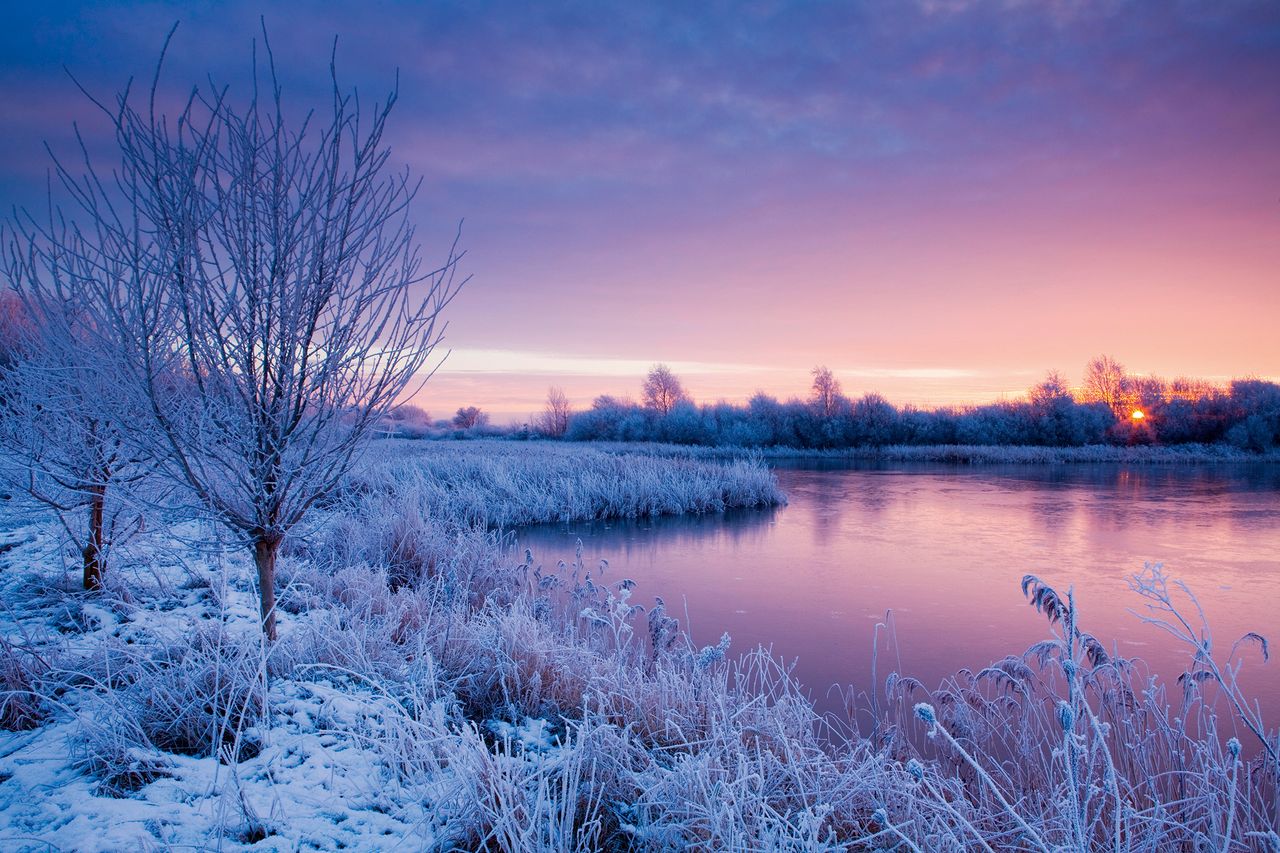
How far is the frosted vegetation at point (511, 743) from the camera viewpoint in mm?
2568

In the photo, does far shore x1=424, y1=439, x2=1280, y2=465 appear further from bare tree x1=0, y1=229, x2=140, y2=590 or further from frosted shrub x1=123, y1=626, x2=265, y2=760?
frosted shrub x1=123, y1=626, x2=265, y2=760

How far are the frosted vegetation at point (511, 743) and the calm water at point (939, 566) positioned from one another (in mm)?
1063

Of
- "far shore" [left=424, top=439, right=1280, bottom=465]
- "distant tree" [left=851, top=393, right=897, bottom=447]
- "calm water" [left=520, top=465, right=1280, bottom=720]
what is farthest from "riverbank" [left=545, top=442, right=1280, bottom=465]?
"calm water" [left=520, top=465, right=1280, bottom=720]

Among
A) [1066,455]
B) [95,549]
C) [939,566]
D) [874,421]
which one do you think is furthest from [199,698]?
[874,421]

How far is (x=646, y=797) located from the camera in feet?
9.53

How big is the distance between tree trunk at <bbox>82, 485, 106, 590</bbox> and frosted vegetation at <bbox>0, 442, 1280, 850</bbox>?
0.13 m

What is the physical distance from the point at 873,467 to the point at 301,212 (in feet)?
95.3

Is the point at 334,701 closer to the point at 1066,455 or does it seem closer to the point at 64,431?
the point at 64,431

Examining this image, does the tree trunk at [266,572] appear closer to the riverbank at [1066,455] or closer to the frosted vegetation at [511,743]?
the frosted vegetation at [511,743]

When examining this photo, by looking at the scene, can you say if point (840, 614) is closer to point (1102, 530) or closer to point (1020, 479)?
point (1102, 530)

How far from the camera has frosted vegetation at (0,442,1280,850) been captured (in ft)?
8.43

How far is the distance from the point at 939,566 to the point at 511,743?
8.39 m

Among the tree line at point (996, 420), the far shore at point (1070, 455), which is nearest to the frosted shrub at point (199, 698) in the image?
the far shore at point (1070, 455)

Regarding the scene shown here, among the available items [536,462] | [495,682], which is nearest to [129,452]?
[495,682]
